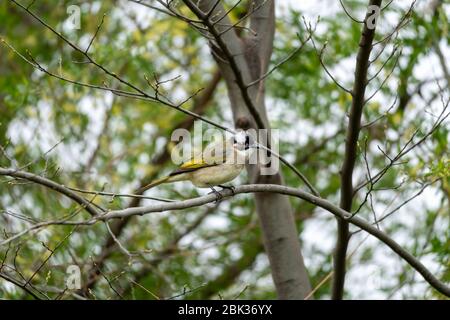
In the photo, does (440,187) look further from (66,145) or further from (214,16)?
(66,145)

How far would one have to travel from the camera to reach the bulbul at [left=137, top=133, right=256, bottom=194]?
555 centimetres

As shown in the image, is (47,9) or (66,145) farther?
(47,9)

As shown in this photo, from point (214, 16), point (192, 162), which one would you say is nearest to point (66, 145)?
point (192, 162)

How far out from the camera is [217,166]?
564 cm

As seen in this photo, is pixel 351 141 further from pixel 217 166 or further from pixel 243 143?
pixel 217 166

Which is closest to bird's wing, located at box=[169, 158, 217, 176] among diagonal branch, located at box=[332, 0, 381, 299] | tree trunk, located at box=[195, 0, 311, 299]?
tree trunk, located at box=[195, 0, 311, 299]

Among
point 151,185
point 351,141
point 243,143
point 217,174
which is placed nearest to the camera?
point 351,141

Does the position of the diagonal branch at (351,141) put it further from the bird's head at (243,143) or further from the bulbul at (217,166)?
the bulbul at (217,166)

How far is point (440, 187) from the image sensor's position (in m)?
6.86

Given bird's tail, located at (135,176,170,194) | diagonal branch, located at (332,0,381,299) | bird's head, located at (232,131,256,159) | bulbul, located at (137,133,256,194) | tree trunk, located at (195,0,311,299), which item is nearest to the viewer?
diagonal branch, located at (332,0,381,299)

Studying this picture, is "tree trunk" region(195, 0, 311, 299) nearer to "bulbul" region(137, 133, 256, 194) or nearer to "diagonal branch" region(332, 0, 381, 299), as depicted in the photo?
"bulbul" region(137, 133, 256, 194)

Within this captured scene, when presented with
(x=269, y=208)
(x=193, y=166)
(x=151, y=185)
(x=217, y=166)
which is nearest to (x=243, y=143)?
(x=217, y=166)
